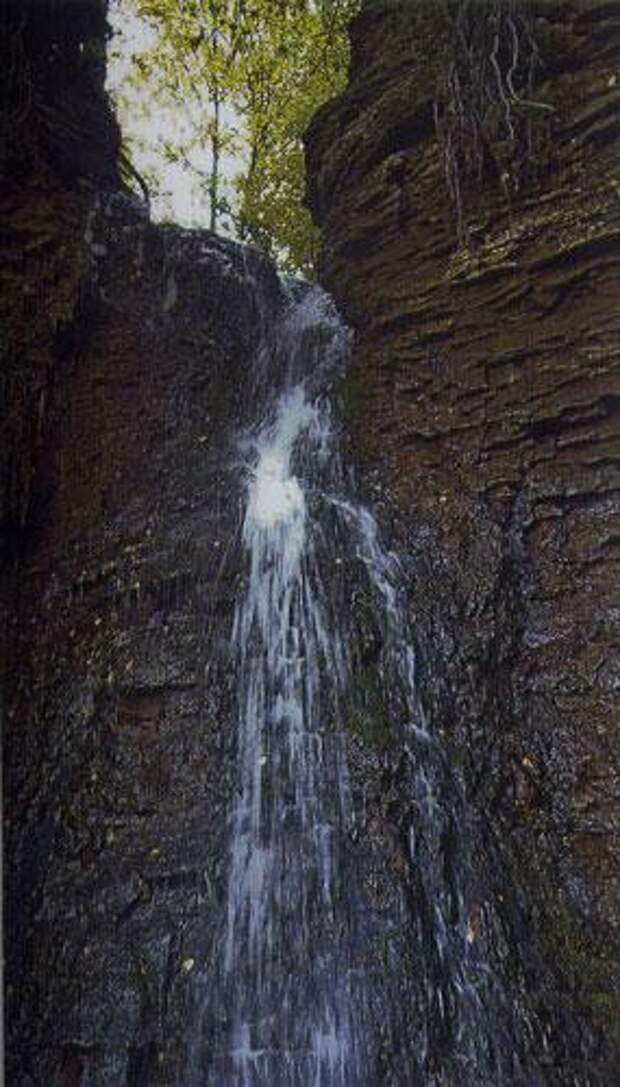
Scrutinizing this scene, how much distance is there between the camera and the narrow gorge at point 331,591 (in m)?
2.58

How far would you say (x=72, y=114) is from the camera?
4539mm

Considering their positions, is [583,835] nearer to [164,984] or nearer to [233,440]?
[164,984]

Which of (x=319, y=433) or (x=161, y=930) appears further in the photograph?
(x=319, y=433)

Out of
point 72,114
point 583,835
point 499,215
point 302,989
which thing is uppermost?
point 72,114

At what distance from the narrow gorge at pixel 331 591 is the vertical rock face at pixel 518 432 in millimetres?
14

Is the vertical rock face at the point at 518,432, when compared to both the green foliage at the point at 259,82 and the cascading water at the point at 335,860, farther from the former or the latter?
the green foliage at the point at 259,82

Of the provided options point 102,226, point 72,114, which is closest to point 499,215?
point 102,226

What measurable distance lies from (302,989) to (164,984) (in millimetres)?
474

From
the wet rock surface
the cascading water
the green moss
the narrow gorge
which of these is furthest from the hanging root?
the green moss

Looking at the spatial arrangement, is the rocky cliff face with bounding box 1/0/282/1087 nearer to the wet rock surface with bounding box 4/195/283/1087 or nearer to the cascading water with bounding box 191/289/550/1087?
the wet rock surface with bounding box 4/195/283/1087

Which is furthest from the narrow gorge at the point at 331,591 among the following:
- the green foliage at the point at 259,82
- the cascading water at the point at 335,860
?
the green foliage at the point at 259,82

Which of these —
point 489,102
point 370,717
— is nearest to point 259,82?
point 489,102

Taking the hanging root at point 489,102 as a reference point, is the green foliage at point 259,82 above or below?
above

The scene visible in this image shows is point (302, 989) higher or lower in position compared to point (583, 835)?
lower
